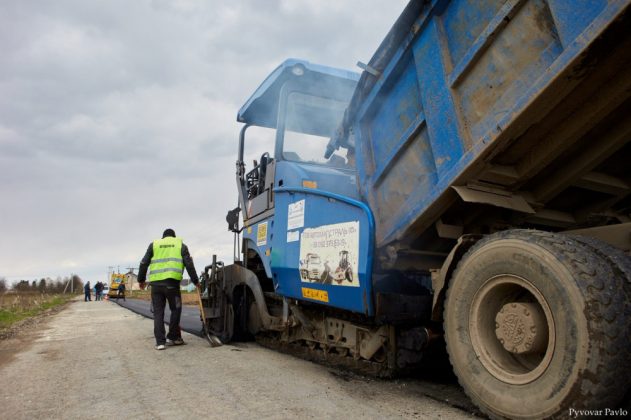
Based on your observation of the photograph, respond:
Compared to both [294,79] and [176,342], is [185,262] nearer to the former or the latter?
[176,342]

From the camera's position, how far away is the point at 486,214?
9.96ft

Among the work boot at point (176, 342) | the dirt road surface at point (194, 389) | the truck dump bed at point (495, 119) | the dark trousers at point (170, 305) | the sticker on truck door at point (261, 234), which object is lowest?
the work boot at point (176, 342)

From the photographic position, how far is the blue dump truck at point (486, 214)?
1.91 metres

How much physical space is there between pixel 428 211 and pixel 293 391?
5.15ft

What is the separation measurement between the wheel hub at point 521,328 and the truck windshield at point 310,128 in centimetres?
265

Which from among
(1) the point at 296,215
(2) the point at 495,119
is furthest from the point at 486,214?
(1) the point at 296,215

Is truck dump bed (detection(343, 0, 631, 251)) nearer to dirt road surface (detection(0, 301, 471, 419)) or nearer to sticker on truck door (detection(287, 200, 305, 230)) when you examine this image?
sticker on truck door (detection(287, 200, 305, 230))

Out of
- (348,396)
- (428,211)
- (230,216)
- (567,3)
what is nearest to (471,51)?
(567,3)

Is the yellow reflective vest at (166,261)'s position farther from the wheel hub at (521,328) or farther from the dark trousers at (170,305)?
the wheel hub at (521,328)

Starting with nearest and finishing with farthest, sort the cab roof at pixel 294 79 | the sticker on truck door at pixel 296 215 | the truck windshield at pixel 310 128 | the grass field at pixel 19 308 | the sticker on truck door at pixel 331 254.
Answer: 1. the sticker on truck door at pixel 331 254
2. the sticker on truck door at pixel 296 215
3. the cab roof at pixel 294 79
4. the truck windshield at pixel 310 128
5. the grass field at pixel 19 308

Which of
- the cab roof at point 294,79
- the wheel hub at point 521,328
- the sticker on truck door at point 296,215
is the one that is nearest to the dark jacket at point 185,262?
the cab roof at point 294,79

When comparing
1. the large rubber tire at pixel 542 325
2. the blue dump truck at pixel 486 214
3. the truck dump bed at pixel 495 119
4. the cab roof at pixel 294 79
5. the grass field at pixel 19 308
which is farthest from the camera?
the grass field at pixel 19 308

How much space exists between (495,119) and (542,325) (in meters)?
1.09

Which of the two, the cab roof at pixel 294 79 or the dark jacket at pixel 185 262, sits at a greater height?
the cab roof at pixel 294 79
